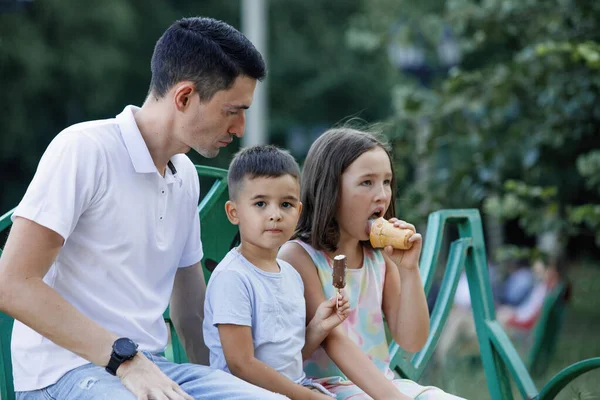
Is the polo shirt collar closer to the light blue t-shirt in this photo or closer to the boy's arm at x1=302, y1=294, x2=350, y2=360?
the light blue t-shirt

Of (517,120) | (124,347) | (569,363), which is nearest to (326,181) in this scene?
(124,347)

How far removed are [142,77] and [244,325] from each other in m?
17.0

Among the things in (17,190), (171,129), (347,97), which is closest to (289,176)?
(171,129)

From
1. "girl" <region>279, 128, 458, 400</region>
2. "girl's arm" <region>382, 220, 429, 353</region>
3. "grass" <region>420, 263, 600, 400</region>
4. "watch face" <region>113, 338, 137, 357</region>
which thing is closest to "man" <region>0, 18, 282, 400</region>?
"watch face" <region>113, 338, 137, 357</region>

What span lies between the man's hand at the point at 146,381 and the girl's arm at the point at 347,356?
624mm

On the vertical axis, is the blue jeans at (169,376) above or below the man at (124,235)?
below

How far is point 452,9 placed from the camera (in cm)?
620

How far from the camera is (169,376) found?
2494mm

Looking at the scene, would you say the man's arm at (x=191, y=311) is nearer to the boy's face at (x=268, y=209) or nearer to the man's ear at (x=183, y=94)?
the boy's face at (x=268, y=209)

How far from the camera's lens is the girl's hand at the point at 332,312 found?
263 cm

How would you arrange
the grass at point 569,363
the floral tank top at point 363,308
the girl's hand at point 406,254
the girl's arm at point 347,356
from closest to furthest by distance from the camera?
the girl's arm at point 347,356 → the girl's hand at point 406,254 → the floral tank top at point 363,308 → the grass at point 569,363

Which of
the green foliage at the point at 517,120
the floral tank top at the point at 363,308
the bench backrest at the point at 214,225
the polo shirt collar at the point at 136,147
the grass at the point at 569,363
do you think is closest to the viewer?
the polo shirt collar at the point at 136,147

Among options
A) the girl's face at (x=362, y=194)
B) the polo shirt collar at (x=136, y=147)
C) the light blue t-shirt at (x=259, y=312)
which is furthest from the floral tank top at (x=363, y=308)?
the polo shirt collar at (x=136, y=147)

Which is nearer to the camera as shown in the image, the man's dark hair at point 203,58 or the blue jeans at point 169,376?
the blue jeans at point 169,376
